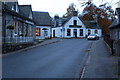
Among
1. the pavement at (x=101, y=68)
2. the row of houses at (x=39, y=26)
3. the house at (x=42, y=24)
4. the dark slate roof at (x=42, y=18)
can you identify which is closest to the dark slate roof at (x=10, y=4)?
the row of houses at (x=39, y=26)

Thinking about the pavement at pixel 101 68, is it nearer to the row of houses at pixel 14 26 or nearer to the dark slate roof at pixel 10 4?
the row of houses at pixel 14 26

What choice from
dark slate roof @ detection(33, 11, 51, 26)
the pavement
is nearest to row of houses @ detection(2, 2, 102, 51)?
dark slate roof @ detection(33, 11, 51, 26)

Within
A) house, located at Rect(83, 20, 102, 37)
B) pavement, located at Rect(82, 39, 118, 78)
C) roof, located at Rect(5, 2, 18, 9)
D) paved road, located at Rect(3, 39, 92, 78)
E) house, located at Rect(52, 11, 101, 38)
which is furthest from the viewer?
house, located at Rect(83, 20, 102, 37)

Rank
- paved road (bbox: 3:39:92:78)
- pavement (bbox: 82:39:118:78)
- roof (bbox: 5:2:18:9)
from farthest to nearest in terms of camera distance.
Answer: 1. roof (bbox: 5:2:18:9)
2. paved road (bbox: 3:39:92:78)
3. pavement (bbox: 82:39:118:78)

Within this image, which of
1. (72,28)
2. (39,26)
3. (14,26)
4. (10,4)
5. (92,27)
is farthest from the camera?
(92,27)

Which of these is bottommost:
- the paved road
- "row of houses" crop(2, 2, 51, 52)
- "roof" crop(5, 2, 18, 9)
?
the paved road

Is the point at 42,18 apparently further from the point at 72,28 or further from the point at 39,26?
the point at 72,28

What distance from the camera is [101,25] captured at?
6925 cm

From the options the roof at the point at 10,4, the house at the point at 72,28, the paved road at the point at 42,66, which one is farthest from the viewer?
the house at the point at 72,28

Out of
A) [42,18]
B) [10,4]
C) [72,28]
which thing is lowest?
[72,28]

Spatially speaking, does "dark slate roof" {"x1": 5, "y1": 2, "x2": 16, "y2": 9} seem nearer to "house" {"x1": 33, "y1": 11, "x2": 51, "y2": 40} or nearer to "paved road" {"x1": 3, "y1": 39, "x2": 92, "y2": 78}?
"paved road" {"x1": 3, "y1": 39, "x2": 92, "y2": 78}

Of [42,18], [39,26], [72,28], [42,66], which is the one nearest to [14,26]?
[42,66]

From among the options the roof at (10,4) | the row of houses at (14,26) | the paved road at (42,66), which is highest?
the roof at (10,4)

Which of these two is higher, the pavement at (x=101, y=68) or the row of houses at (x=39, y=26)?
the row of houses at (x=39, y=26)
